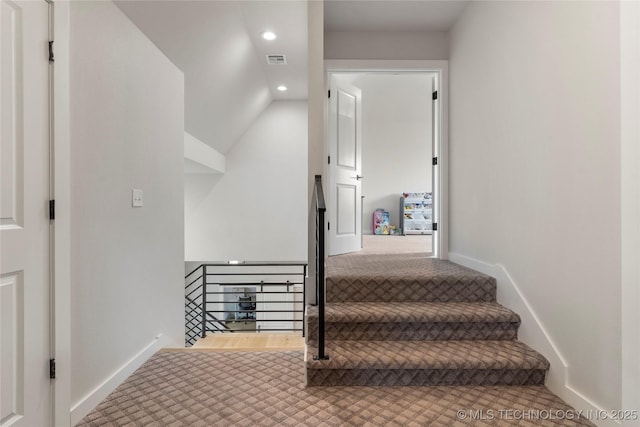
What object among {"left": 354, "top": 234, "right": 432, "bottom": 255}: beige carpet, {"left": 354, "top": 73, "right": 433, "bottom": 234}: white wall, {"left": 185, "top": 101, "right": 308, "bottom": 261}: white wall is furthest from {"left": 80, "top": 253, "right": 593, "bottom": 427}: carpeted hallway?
{"left": 354, "top": 73, "right": 433, "bottom": 234}: white wall

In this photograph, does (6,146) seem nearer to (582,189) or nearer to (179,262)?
(179,262)

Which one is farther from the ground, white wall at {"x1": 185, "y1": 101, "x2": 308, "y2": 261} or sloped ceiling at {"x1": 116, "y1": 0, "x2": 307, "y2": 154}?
sloped ceiling at {"x1": 116, "y1": 0, "x2": 307, "y2": 154}

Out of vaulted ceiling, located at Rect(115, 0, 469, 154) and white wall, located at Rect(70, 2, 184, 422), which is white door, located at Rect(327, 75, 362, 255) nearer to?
vaulted ceiling, located at Rect(115, 0, 469, 154)

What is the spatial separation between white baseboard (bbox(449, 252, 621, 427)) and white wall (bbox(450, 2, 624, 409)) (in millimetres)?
21

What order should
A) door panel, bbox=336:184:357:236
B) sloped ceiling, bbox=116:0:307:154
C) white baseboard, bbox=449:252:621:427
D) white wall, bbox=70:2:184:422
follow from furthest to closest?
door panel, bbox=336:184:357:236 → sloped ceiling, bbox=116:0:307:154 → white wall, bbox=70:2:184:422 → white baseboard, bbox=449:252:621:427

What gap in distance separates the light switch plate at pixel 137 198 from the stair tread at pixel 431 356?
147 centimetres

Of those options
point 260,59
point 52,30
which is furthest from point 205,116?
point 52,30

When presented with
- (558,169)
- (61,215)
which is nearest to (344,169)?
(558,169)

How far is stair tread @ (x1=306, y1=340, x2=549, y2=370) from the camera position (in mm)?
1911

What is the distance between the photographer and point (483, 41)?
2.74m

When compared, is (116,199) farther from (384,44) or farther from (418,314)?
(384,44)

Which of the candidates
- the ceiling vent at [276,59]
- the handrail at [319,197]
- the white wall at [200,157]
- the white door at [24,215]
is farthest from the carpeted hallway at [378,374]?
the ceiling vent at [276,59]

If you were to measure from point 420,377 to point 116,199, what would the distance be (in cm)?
205

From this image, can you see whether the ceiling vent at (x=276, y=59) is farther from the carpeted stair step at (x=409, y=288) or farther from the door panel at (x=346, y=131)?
the carpeted stair step at (x=409, y=288)
